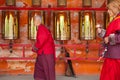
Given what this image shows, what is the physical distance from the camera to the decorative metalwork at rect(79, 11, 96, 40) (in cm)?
772

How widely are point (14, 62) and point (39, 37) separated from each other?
2.07m

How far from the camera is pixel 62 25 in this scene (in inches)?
303

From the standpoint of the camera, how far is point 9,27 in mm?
7645

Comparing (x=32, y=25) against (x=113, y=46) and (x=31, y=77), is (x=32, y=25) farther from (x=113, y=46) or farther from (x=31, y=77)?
(x=113, y=46)

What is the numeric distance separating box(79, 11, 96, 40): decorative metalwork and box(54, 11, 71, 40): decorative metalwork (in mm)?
309

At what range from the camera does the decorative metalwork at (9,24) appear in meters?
7.65

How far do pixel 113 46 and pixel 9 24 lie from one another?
438 cm

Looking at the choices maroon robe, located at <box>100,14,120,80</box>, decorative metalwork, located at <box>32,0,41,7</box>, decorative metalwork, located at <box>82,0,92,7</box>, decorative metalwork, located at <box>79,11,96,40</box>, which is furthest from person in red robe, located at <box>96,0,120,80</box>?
decorative metalwork, located at <box>32,0,41,7</box>

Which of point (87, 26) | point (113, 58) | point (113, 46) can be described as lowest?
point (113, 58)

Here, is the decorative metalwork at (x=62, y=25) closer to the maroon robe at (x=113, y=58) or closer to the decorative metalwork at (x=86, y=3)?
the decorative metalwork at (x=86, y=3)

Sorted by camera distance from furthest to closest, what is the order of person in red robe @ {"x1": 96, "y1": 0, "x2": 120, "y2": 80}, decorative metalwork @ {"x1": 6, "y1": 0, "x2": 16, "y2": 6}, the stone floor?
decorative metalwork @ {"x1": 6, "y1": 0, "x2": 16, "y2": 6} < the stone floor < person in red robe @ {"x1": 96, "y1": 0, "x2": 120, "y2": 80}

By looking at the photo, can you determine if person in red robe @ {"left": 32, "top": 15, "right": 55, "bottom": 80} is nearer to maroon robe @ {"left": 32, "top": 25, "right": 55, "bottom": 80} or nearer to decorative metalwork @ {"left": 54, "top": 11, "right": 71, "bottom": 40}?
maroon robe @ {"left": 32, "top": 25, "right": 55, "bottom": 80}

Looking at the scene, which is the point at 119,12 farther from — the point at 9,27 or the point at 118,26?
the point at 9,27

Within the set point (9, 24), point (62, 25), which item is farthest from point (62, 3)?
point (9, 24)
